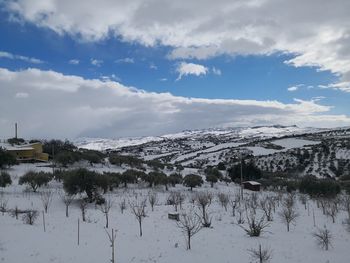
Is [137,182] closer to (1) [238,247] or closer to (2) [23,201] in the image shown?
(2) [23,201]

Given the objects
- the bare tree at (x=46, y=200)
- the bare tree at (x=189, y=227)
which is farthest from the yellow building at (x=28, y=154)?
the bare tree at (x=189, y=227)

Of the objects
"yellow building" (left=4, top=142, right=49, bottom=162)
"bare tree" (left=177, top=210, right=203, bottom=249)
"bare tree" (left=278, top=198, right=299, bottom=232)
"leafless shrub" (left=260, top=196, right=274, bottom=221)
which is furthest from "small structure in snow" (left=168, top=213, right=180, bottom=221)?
"yellow building" (left=4, top=142, right=49, bottom=162)

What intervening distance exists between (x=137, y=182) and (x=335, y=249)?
1964 inches

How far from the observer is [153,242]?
27500 mm

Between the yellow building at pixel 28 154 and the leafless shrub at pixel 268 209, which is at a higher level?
the yellow building at pixel 28 154

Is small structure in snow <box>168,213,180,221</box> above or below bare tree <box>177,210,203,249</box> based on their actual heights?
below

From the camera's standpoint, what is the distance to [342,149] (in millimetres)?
137500

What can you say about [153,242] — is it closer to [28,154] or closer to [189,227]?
[189,227]

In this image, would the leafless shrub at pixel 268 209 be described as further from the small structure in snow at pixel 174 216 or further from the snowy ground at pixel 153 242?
the small structure in snow at pixel 174 216

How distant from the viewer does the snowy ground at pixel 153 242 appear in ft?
73.8

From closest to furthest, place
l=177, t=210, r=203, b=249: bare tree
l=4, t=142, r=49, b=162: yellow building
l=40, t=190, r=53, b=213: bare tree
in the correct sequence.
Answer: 1. l=177, t=210, r=203, b=249: bare tree
2. l=40, t=190, r=53, b=213: bare tree
3. l=4, t=142, r=49, b=162: yellow building

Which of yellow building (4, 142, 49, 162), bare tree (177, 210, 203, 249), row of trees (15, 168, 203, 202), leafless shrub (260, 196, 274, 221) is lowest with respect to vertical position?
leafless shrub (260, 196, 274, 221)

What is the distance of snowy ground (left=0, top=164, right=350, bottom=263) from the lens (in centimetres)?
2250

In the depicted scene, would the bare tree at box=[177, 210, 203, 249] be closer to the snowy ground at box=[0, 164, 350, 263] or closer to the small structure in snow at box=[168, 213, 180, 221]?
the snowy ground at box=[0, 164, 350, 263]
